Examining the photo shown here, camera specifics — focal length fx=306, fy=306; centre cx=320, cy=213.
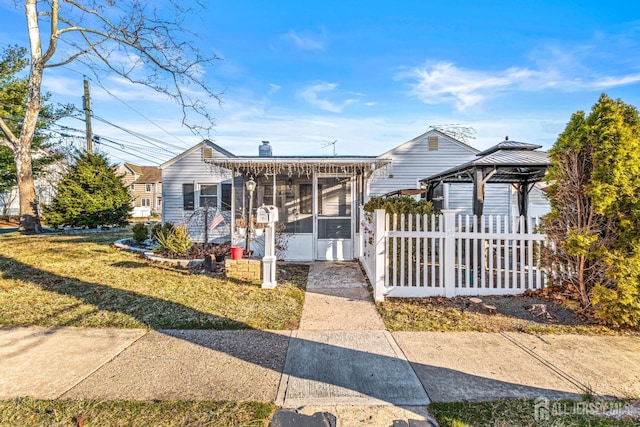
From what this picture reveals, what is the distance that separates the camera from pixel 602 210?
12.6 feet

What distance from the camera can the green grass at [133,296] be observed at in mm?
3924

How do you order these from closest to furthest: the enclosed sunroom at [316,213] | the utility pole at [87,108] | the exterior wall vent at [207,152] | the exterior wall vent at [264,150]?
the enclosed sunroom at [316,213]
the exterior wall vent at [264,150]
the exterior wall vent at [207,152]
the utility pole at [87,108]

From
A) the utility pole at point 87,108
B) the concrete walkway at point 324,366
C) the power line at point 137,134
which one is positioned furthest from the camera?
the power line at point 137,134

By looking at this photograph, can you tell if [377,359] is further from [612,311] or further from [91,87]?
[91,87]

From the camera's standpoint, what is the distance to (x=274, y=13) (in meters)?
8.49

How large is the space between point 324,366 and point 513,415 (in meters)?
1.46

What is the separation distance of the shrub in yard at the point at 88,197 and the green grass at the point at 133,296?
7.90m

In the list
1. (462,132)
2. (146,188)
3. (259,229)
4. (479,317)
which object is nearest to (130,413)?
(479,317)

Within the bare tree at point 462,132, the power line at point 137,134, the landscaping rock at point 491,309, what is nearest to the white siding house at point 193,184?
the power line at point 137,134

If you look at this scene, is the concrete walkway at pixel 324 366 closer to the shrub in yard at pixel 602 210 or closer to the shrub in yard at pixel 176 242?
the shrub in yard at pixel 602 210

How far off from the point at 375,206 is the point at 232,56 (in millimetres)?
8304

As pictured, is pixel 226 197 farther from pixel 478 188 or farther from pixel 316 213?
pixel 478 188

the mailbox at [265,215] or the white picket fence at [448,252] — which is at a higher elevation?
the mailbox at [265,215]

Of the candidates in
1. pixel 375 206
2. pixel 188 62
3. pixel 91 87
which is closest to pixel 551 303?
pixel 375 206
